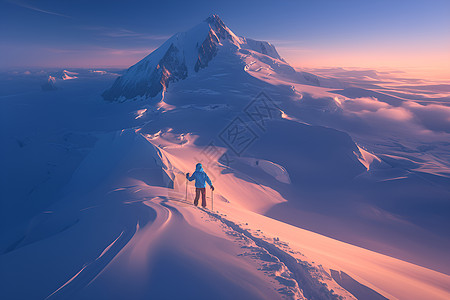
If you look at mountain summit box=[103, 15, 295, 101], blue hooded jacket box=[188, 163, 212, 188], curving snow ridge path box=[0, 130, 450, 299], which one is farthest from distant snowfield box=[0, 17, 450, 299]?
mountain summit box=[103, 15, 295, 101]

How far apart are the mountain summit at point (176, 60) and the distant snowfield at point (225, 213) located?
39.4m

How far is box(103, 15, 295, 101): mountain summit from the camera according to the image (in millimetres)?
93875

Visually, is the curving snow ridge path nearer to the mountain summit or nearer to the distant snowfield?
the distant snowfield

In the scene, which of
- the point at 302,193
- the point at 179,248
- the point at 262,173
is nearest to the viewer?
the point at 179,248

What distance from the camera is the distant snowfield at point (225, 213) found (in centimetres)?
355

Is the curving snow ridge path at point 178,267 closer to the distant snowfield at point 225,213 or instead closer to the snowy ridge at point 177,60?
the distant snowfield at point 225,213

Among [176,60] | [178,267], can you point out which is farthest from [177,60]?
[178,267]

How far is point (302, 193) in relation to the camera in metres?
21.5

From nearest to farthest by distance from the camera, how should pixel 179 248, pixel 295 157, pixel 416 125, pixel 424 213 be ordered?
pixel 179 248 → pixel 424 213 → pixel 295 157 → pixel 416 125

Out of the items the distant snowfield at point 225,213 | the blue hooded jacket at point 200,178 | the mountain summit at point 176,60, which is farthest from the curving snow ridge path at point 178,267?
the mountain summit at point 176,60

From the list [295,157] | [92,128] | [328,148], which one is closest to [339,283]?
[295,157]

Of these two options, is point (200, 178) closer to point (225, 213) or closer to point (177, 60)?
point (225, 213)

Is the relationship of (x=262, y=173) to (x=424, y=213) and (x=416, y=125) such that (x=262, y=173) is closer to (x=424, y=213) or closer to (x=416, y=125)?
(x=424, y=213)

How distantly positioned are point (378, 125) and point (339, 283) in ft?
279
